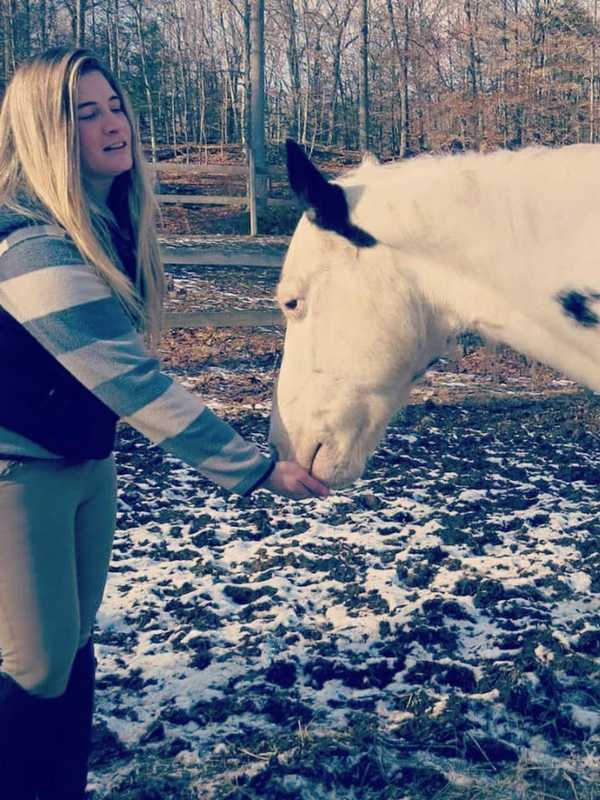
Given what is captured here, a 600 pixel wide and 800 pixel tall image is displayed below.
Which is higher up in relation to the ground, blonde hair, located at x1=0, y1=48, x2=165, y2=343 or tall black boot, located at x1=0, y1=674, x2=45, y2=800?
blonde hair, located at x1=0, y1=48, x2=165, y2=343

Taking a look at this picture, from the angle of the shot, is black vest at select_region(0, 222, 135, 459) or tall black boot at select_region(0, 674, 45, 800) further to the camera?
tall black boot at select_region(0, 674, 45, 800)

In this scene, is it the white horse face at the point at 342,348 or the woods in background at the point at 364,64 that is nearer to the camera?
A: the white horse face at the point at 342,348

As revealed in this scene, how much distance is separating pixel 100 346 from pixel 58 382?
0.51 feet

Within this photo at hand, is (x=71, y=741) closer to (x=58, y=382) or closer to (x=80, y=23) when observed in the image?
(x=58, y=382)

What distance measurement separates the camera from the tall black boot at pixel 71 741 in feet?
6.39

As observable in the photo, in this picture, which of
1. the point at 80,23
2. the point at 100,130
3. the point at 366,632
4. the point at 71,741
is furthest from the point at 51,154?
the point at 80,23

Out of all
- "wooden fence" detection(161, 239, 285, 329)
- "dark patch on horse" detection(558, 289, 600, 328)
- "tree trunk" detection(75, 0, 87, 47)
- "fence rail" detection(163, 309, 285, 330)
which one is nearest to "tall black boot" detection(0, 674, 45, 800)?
"dark patch on horse" detection(558, 289, 600, 328)

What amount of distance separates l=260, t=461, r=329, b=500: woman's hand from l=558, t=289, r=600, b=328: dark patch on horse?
844mm

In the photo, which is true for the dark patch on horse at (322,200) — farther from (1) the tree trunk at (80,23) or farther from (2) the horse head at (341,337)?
(1) the tree trunk at (80,23)

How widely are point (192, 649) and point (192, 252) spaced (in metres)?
5.14

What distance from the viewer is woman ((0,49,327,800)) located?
5.23 ft

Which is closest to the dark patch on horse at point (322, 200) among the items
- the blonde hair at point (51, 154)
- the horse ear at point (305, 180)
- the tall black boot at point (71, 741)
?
the horse ear at point (305, 180)

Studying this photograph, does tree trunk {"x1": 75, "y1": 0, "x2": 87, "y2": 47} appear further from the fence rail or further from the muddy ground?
the muddy ground

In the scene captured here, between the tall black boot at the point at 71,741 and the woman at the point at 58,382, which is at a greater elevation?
the woman at the point at 58,382
